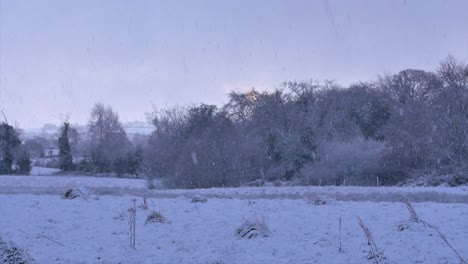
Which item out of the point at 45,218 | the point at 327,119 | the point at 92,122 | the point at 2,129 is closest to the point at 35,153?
the point at 92,122

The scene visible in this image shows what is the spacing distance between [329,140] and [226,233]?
37735 millimetres

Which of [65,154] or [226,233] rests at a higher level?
[65,154]

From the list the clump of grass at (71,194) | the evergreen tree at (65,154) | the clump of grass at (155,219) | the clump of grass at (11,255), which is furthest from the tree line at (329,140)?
the clump of grass at (11,255)

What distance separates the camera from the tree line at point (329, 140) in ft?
127

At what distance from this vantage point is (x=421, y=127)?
127ft

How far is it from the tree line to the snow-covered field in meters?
22.0

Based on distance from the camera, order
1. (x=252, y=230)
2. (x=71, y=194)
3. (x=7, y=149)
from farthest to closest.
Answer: (x=7, y=149), (x=71, y=194), (x=252, y=230)

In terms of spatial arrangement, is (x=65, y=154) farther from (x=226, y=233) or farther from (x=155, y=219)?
(x=226, y=233)

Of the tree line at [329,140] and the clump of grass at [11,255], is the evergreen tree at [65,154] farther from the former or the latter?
the clump of grass at [11,255]

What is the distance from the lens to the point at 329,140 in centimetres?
4900

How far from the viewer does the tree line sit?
38575 mm

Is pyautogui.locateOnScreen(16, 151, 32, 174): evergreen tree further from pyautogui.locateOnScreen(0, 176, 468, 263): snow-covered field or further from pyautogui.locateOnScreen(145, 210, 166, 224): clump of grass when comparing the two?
pyautogui.locateOnScreen(145, 210, 166, 224): clump of grass

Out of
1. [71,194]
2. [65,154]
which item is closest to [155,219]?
[71,194]

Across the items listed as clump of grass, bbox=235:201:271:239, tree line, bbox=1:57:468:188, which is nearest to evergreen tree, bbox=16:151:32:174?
tree line, bbox=1:57:468:188
